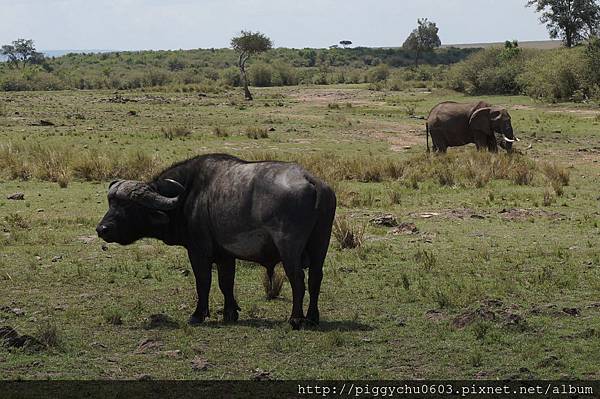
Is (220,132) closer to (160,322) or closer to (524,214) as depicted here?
(524,214)

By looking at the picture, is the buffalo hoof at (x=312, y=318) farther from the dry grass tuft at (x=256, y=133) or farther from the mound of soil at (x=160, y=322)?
the dry grass tuft at (x=256, y=133)

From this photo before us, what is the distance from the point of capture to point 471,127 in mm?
24516

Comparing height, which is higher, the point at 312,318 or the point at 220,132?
the point at 220,132

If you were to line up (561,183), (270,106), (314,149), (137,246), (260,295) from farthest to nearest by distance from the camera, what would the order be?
(270,106) < (314,149) < (561,183) < (137,246) < (260,295)

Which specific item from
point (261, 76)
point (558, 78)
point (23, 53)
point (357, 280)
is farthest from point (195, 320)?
point (23, 53)

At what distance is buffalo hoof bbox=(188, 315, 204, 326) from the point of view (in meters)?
9.30

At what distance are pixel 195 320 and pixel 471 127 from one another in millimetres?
16477

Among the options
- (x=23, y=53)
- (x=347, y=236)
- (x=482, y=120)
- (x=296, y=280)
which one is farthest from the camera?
(x=23, y=53)

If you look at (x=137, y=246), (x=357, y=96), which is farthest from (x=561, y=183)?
(x=357, y=96)

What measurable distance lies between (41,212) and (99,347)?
8.28 meters

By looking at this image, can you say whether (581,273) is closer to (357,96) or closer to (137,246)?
(137,246)

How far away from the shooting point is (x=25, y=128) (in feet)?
98.1

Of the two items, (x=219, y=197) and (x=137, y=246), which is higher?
(x=219, y=197)

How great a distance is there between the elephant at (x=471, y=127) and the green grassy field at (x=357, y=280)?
988 millimetres
